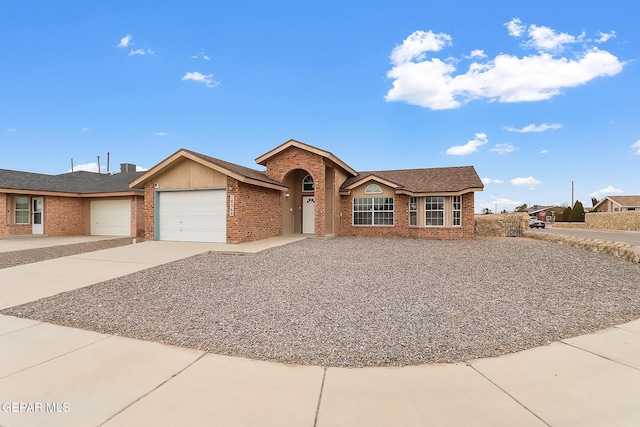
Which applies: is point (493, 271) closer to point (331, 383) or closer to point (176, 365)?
point (331, 383)

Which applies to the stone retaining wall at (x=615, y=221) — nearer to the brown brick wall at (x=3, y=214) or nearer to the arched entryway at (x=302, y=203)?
the arched entryway at (x=302, y=203)

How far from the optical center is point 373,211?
17844 millimetres

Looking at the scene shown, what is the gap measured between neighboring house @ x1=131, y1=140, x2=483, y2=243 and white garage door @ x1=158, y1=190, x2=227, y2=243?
0.05 meters

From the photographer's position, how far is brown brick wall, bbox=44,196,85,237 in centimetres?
1820

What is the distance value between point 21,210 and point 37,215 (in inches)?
30.1

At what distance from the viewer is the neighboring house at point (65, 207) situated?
17.3m

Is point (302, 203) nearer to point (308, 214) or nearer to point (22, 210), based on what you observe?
point (308, 214)

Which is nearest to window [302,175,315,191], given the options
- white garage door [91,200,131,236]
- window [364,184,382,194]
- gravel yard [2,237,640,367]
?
window [364,184,382,194]

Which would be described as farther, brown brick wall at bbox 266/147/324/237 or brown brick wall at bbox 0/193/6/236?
brown brick wall at bbox 0/193/6/236

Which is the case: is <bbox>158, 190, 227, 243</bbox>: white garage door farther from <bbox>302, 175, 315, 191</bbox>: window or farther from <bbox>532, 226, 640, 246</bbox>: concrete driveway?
<bbox>532, 226, 640, 246</bbox>: concrete driveway

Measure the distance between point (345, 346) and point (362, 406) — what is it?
1.16m

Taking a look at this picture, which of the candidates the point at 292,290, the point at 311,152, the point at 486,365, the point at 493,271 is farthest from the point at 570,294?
the point at 311,152

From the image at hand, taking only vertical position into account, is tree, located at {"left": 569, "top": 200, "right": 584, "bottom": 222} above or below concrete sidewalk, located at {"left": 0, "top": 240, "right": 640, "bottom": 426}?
above

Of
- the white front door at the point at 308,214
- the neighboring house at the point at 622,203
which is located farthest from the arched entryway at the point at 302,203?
the neighboring house at the point at 622,203
